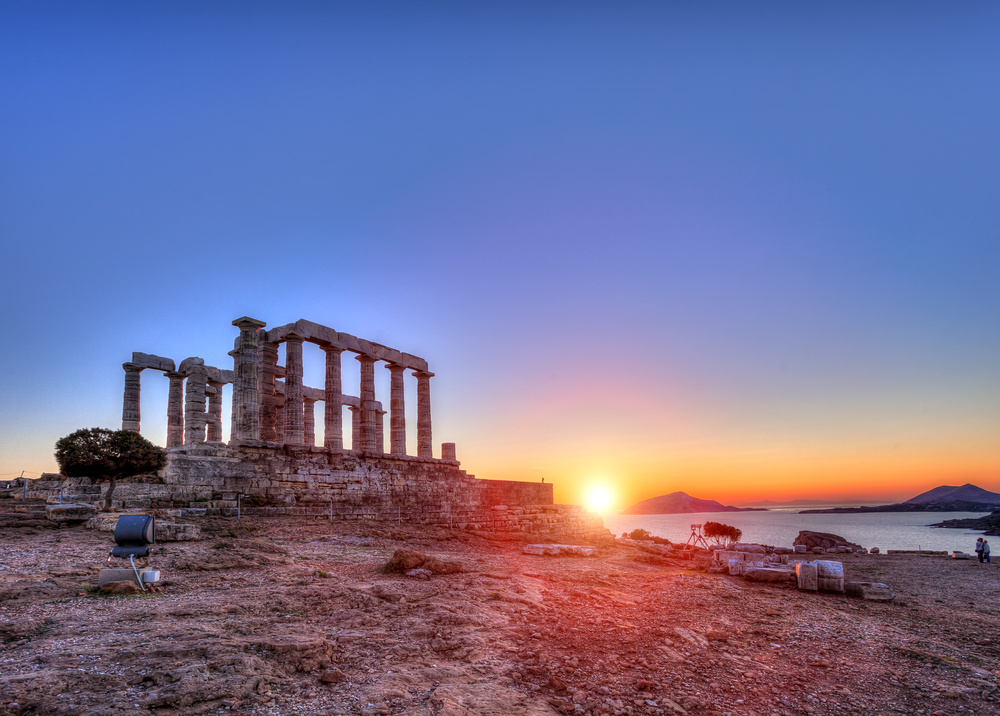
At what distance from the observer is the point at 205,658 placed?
17.4ft

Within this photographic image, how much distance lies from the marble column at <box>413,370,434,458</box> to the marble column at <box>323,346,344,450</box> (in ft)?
20.1

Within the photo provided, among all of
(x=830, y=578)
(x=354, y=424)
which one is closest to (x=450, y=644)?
(x=830, y=578)

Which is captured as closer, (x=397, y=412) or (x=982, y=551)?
(x=982, y=551)

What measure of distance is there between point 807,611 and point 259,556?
420 inches

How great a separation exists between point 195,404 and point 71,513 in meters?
14.5

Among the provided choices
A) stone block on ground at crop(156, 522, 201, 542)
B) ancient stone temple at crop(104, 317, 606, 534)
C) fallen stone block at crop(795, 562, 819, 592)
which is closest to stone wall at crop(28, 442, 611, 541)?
ancient stone temple at crop(104, 317, 606, 534)

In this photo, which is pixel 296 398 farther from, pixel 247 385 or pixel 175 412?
pixel 175 412

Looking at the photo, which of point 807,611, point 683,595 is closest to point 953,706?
point 807,611

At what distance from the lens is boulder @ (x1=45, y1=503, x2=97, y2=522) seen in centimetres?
1480

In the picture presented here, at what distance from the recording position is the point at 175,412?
1152 inches

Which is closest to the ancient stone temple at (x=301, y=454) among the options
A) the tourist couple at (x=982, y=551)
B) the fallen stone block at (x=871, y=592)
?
the fallen stone block at (x=871, y=592)

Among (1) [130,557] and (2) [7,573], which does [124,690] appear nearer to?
(1) [130,557]

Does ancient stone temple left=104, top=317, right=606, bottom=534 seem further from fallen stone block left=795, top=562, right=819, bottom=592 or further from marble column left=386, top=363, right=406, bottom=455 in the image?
fallen stone block left=795, top=562, right=819, bottom=592

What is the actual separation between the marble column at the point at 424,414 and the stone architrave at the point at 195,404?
37.4 ft
